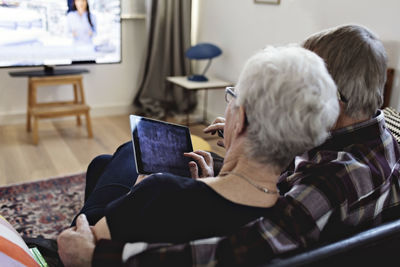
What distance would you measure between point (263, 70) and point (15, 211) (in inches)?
76.0

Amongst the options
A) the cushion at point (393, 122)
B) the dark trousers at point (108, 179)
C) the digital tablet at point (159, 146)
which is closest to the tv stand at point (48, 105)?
the dark trousers at point (108, 179)

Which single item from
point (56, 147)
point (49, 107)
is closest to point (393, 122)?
Answer: point (56, 147)

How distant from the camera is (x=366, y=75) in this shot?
1.06m

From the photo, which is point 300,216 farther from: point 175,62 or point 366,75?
point 175,62

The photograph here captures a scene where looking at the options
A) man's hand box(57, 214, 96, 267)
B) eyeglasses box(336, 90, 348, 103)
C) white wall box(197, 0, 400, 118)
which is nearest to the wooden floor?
white wall box(197, 0, 400, 118)

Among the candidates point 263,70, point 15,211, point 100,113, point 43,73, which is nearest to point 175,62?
point 100,113

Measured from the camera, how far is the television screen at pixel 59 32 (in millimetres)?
3219

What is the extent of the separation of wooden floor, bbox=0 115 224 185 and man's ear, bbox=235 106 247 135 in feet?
6.98

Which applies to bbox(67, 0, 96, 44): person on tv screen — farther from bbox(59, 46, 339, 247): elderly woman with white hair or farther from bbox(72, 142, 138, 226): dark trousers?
bbox(59, 46, 339, 247): elderly woman with white hair

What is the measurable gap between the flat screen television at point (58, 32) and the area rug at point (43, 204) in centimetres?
121

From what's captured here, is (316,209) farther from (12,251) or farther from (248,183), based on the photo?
(12,251)

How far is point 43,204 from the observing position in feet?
7.91

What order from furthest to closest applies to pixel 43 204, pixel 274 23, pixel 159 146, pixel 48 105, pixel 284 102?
pixel 48 105 < pixel 274 23 < pixel 43 204 < pixel 159 146 < pixel 284 102

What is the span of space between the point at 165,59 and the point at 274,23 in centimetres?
125
